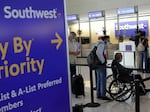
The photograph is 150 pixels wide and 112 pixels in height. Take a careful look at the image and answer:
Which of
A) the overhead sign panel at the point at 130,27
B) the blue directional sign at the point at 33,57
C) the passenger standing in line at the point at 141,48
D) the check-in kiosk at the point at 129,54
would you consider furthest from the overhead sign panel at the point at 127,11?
the blue directional sign at the point at 33,57

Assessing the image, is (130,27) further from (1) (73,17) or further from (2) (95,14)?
(1) (73,17)

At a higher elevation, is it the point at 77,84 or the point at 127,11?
the point at 127,11

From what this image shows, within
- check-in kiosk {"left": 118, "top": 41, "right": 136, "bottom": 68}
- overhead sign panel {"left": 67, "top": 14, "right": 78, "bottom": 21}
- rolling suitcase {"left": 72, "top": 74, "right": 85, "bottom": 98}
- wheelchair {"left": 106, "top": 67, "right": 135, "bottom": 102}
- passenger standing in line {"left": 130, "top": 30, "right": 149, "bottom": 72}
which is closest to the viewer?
wheelchair {"left": 106, "top": 67, "right": 135, "bottom": 102}

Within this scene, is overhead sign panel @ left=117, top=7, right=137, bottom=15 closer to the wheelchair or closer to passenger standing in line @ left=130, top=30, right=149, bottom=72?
passenger standing in line @ left=130, top=30, right=149, bottom=72

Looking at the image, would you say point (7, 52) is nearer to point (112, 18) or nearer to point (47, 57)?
point (47, 57)

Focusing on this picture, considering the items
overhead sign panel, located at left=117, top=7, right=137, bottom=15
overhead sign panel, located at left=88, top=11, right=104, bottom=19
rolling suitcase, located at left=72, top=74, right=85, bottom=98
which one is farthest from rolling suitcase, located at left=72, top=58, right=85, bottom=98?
overhead sign panel, located at left=88, top=11, right=104, bottom=19

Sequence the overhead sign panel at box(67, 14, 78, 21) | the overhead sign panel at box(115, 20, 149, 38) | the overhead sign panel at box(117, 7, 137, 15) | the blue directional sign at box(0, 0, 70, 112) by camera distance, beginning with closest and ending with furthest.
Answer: the blue directional sign at box(0, 0, 70, 112), the overhead sign panel at box(117, 7, 137, 15), the overhead sign panel at box(115, 20, 149, 38), the overhead sign panel at box(67, 14, 78, 21)

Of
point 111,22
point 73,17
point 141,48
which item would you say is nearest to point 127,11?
point 111,22

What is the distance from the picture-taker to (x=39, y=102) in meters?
1.46

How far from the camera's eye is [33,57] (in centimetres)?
140

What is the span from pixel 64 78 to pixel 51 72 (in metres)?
0.10

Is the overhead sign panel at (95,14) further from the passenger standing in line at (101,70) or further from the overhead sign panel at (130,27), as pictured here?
the passenger standing in line at (101,70)

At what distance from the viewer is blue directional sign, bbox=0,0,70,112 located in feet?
4.22

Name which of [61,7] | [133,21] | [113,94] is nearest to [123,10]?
[133,21]
